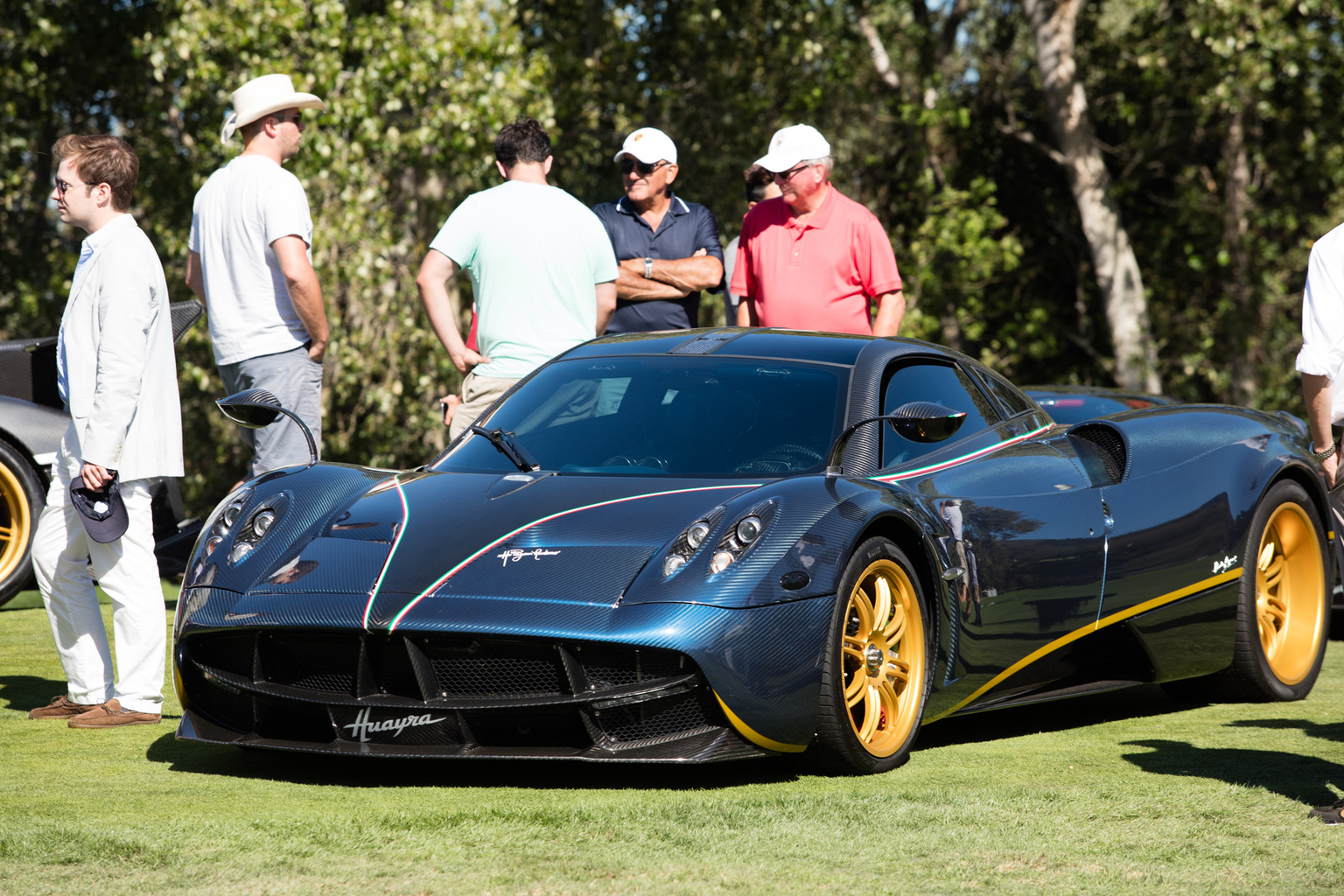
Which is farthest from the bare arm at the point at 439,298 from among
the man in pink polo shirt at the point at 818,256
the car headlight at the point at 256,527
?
the car headlight at the point at 256,527

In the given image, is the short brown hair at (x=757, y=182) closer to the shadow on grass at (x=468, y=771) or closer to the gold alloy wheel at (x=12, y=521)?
the gold alloy wheel at (x=12, y=521)

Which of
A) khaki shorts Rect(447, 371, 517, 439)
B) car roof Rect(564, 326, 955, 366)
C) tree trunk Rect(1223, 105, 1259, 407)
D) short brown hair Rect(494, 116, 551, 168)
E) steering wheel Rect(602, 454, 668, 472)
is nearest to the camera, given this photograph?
steering wheel Rect(602, 454, 668, 472)

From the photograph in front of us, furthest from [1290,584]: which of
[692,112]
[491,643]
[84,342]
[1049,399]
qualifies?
[692,112]

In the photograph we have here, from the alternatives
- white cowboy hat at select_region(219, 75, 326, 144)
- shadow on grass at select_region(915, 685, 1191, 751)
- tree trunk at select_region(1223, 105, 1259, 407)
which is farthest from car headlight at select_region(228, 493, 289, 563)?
tree trunk at select_region(1223, 105, 1259, 407)

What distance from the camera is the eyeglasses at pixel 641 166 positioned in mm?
7664

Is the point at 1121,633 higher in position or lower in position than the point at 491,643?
lower

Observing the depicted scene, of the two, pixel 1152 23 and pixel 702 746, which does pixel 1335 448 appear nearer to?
pixel 702 746

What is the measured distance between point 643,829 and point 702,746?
37 cm

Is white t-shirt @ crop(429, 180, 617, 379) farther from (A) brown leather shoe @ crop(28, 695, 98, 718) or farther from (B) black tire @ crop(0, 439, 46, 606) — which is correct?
(B) black tire @ crop(0, 439, 46, 606)

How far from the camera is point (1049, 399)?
8.35m

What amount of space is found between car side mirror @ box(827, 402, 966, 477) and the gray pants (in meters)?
2.24

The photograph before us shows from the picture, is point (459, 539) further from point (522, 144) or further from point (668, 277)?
point (668, 277)

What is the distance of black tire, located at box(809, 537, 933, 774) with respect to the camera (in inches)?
167

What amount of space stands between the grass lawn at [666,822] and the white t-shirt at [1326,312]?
1.13 meters
